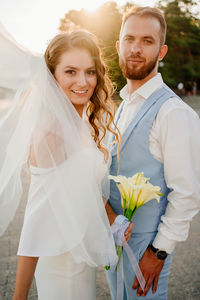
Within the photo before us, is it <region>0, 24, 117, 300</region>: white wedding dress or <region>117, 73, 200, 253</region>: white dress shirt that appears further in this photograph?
<region>117, 73, 200, 253</region>: white dress shirt

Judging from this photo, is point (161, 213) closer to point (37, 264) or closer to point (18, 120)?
point (37, 264)

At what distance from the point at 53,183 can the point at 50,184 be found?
20mm

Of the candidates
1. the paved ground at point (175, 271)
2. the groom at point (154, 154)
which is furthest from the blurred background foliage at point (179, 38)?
the groom at point (154, 154)

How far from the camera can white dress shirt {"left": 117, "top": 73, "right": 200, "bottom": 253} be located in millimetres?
1752

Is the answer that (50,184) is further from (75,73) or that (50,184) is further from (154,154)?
(75,73)

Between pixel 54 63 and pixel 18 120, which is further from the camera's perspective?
pixel 54 63

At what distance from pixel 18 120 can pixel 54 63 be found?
0.58 meters

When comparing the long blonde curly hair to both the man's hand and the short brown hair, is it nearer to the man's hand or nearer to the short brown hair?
the short brown hair

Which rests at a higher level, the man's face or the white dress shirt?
the man's face

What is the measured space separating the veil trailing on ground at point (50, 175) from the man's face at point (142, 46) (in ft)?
2.42

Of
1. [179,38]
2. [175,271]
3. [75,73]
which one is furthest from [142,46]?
[179,38]

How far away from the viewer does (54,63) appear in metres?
1.97

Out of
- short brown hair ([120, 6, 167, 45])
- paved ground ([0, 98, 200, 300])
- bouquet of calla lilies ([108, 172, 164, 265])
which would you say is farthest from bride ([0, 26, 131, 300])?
paved ground ([0, 98, 200, 300])

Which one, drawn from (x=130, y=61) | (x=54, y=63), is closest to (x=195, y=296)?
(x=130, y=61)
